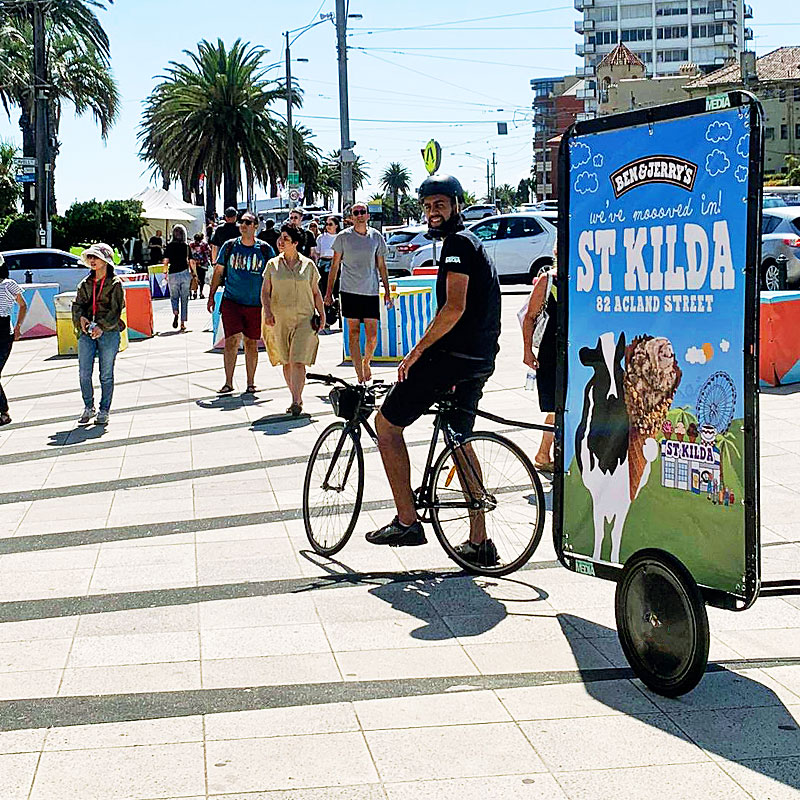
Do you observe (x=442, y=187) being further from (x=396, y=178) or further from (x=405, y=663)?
(x=396, y=178)

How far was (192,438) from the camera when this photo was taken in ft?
35.0

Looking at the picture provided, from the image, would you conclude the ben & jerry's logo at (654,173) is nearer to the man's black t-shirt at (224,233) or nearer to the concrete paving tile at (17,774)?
the concrete paving tile at (17,774)

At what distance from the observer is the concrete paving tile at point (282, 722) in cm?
433

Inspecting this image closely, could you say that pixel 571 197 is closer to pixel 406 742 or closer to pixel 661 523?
pixel 661 523

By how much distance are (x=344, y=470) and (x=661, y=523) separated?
2.35 meters

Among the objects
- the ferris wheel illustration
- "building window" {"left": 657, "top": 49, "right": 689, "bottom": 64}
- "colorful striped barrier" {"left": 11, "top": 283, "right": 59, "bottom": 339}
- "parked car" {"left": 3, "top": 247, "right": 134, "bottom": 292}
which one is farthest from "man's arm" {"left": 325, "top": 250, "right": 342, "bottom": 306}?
"building window" {"left": 657, "top": 49, "right": 689, "bottom": 64}

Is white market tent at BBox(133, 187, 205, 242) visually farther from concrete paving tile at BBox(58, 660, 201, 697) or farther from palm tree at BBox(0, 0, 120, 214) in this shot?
concrete paving tile at BBox(58, 660, 201, 697)

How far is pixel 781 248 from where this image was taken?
69.6 ft

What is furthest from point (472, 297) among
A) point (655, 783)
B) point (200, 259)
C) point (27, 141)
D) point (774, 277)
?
point (27, 141)

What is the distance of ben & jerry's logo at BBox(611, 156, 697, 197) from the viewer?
14.5 ft

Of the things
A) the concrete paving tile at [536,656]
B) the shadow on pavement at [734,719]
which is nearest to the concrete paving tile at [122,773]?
the concrete paving tile at [536,656]

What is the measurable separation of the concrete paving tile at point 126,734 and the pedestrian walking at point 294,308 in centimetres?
691

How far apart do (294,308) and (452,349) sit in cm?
542

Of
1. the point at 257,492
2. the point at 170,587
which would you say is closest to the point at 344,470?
the point at 170,587
